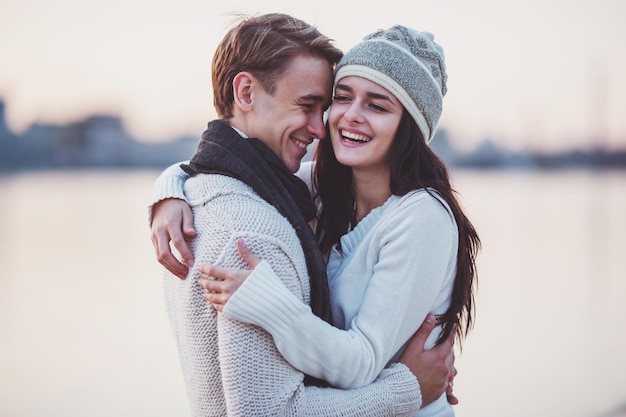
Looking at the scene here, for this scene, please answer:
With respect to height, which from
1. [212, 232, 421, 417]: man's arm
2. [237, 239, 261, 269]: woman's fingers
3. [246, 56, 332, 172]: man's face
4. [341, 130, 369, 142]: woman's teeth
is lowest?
[212, 232, 421, 417]: man's arm

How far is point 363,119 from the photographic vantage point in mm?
2039

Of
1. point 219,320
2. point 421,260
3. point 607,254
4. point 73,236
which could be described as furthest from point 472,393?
point 73,236

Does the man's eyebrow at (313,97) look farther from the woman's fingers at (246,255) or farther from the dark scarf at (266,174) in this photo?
the woman's fingers at (246,255)

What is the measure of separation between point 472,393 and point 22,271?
5307mm

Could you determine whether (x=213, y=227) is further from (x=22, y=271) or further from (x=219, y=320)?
(x=22, y=271)

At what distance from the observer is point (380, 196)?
2.18 metres

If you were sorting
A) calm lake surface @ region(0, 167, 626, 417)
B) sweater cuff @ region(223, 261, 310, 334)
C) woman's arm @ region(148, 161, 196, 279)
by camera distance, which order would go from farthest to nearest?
calm lake surface @ region(0, 167, 626, 417), woman's arm @ region(148, 161, 196, 279), sweater cuff @ region(223, 261, 310, 334)

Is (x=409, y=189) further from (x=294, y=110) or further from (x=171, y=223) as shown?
(x=171, y=223)

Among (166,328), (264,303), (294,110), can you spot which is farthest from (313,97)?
(166,328)

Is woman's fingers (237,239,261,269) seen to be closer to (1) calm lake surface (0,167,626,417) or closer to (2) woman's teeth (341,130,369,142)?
(2) woman's teeth (341,130,369,142)

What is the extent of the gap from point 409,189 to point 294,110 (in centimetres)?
38

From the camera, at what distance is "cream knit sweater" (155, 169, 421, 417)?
1.61 metres

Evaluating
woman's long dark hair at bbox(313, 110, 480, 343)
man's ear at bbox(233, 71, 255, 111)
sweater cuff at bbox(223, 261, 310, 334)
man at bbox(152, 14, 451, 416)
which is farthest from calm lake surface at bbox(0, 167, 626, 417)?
sweater cuff at bbox(223, 261, 310, 334)

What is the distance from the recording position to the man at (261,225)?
5.35 ft
